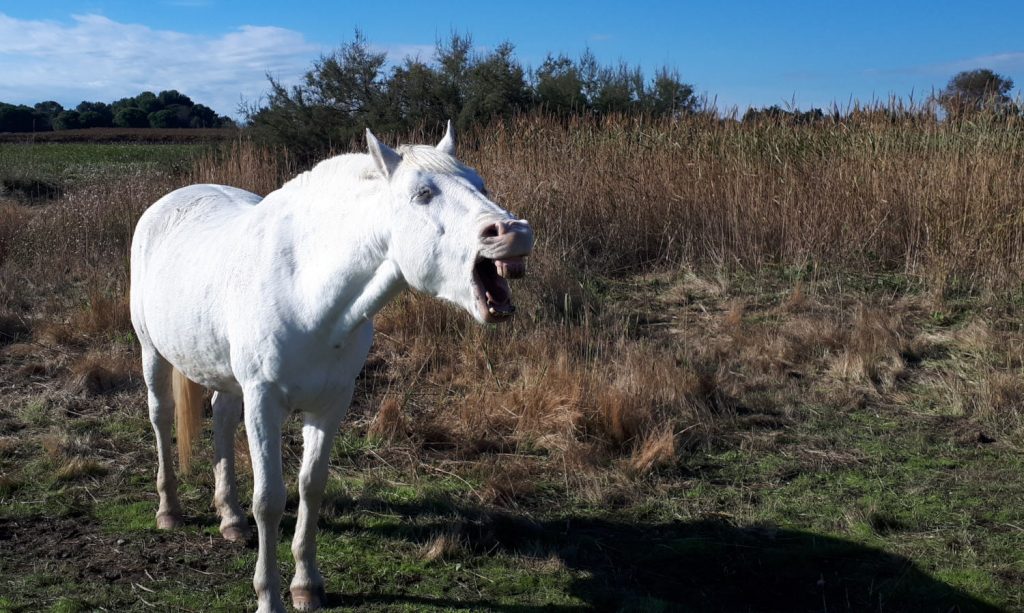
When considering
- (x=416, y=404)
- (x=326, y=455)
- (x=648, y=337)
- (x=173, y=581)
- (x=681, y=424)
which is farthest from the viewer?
(x=648, y=337)

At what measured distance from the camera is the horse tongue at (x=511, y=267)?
2.45 m

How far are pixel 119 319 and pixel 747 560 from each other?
224 inches

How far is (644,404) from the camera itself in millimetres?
5305

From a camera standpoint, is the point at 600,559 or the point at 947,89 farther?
the point at 947,89

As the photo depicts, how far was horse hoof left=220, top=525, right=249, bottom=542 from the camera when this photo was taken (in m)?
4.08

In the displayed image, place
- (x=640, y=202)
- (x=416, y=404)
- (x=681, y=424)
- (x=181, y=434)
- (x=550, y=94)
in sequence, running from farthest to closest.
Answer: (x=550, y=94) → (x=640, y=202) → (x=416, y=404) → (x=681, y=424) → (x=181, y=434)

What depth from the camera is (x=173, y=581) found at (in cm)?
366

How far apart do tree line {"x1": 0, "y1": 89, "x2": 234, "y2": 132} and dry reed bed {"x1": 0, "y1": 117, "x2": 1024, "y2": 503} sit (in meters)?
31.6

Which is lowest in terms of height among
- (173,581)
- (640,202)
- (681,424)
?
(173,581)

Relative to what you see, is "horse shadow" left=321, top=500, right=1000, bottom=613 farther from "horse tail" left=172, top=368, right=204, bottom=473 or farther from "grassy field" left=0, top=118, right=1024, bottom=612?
"horse tail" left=172, top=368, right=204, bottom=473

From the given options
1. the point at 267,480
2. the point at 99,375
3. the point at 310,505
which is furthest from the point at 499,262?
the point at 99,375

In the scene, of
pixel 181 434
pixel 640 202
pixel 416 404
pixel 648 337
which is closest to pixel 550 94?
pixel 640 202

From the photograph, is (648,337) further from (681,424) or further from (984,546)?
(984,546)

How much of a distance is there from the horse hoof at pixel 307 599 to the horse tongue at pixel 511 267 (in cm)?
174
